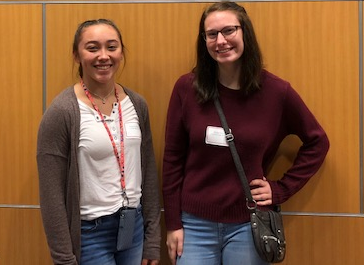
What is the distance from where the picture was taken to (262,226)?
1796 millimetres

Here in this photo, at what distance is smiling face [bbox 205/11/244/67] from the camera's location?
1767mm

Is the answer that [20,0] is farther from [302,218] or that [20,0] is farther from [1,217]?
[302,218]

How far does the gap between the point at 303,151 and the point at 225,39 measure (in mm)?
694

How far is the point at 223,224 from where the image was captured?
1836 mm

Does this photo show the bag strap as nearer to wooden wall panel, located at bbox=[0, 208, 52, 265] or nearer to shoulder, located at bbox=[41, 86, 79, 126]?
shoulder, located at bbox=[41, 86, 79, 126]

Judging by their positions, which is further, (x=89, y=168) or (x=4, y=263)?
(x=4, y=263)

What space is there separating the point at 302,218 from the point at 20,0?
1918 mm

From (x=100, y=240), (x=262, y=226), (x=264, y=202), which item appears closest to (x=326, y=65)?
(x=264, y=202)

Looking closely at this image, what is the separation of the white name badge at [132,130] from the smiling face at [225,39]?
18.1 inches

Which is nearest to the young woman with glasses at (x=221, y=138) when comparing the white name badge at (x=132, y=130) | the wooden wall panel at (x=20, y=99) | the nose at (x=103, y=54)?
the white name badge at (x=132, y=130)

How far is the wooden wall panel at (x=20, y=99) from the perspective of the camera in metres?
2.29

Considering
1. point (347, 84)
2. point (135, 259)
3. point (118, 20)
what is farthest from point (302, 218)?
point (118, 20)

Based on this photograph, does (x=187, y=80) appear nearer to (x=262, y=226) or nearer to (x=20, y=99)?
(x=262, y=226)

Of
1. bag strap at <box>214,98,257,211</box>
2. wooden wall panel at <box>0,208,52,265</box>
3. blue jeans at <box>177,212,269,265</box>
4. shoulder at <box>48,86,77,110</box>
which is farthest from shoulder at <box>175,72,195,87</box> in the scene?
wooden wall panel at <box>0,208,52,265</box>
